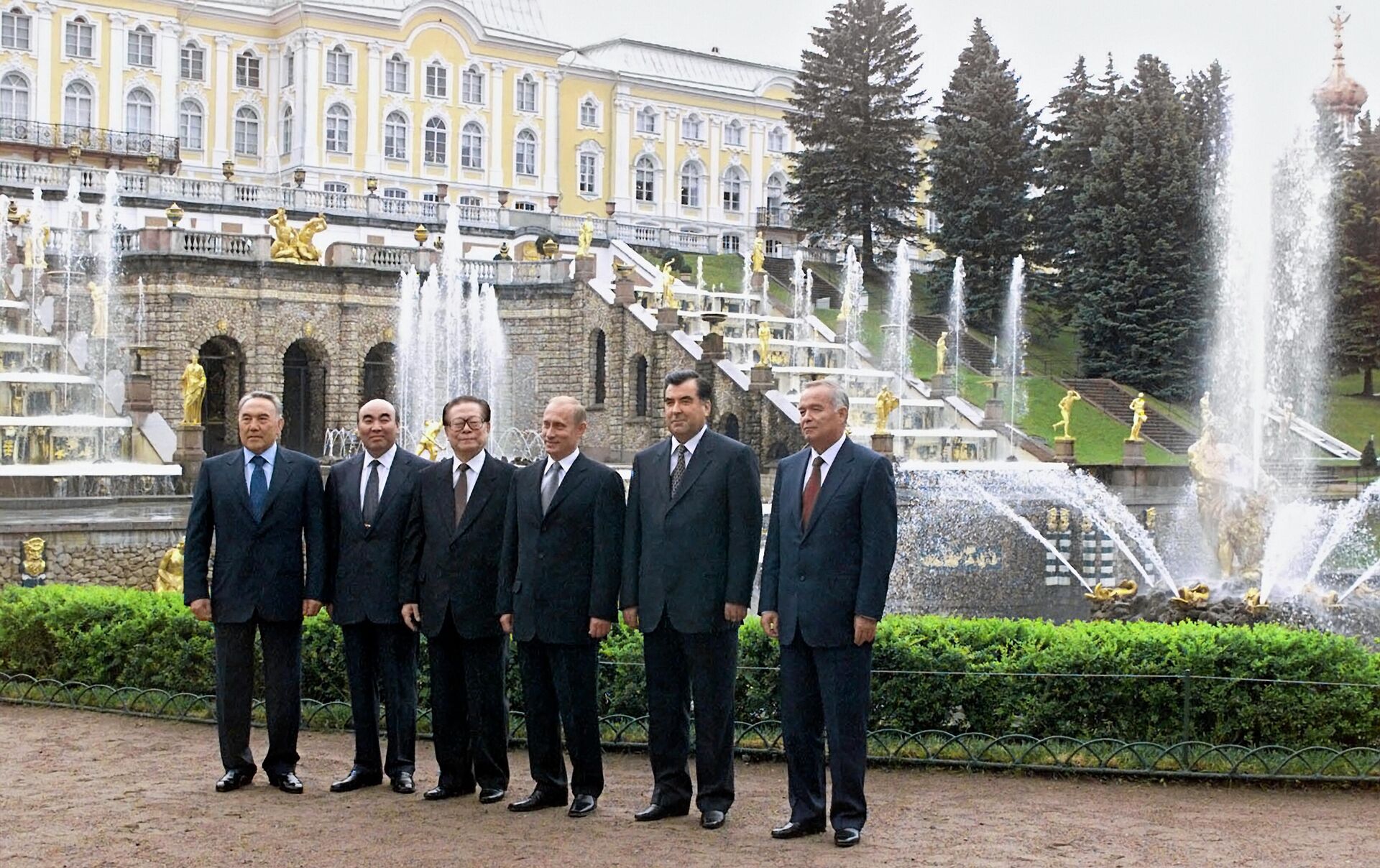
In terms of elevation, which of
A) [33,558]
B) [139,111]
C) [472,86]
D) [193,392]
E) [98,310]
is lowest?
[33,558]

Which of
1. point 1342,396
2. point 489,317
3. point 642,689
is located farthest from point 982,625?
point 1342,396

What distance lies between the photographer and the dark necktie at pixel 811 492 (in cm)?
882

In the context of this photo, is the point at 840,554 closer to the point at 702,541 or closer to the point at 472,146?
the point at 702,541

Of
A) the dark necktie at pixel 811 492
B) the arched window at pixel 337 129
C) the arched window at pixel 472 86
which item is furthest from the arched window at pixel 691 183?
the dark necktie at pixel 811 492

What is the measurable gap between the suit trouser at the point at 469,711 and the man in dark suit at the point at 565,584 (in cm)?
25

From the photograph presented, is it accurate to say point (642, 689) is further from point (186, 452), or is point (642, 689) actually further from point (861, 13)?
point (861, 13)

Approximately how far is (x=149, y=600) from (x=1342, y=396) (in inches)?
1933

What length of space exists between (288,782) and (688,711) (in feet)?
7.25

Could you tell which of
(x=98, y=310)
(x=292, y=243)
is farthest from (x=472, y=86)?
(x=98, y=310)

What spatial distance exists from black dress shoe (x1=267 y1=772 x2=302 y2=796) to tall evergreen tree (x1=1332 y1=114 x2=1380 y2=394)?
4890 centimetres

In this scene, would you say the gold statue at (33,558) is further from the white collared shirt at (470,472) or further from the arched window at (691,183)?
the arched window at (691,183)

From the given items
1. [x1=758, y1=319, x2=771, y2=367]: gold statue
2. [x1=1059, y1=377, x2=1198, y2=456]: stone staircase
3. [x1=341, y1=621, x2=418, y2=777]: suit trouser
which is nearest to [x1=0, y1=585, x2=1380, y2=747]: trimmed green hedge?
[x1=341, y1=621, x2=418, y2=777]: suit trouser

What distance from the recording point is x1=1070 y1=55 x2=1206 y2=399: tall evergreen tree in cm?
5047

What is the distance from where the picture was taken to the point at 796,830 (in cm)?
856
